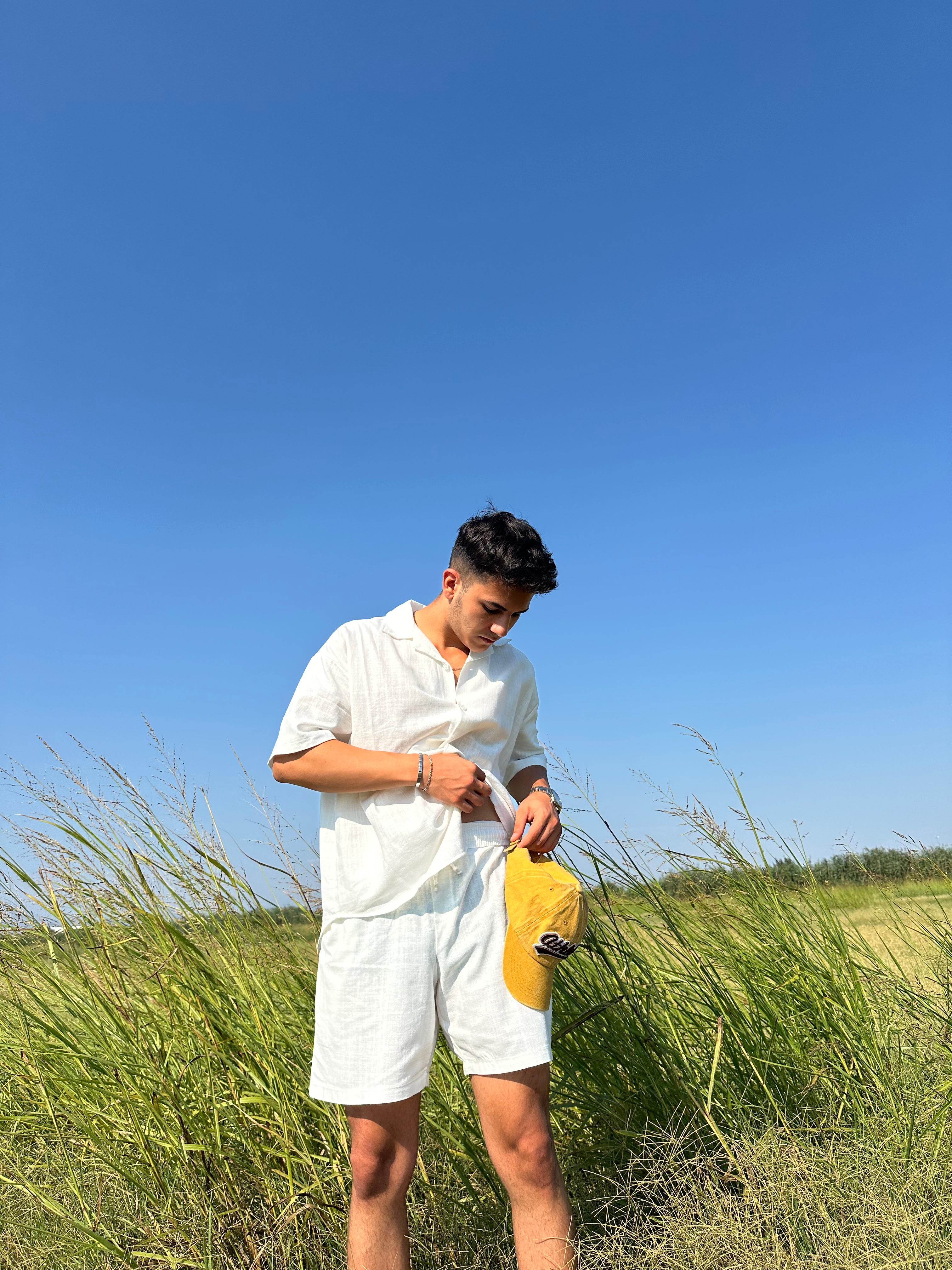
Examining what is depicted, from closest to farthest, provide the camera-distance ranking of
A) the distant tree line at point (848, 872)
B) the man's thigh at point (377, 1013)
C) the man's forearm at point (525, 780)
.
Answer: the man's thigh at point (377, 1013) < the man's forearm at point (525, 780) < the distant tree line at point (848, 872)

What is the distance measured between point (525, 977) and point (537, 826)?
34 centimetres

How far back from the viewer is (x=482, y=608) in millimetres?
2070

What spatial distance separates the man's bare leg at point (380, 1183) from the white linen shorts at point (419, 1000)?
57 millimetres

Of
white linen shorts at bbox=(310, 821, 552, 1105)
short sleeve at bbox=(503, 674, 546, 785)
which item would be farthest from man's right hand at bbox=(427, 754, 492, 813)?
short sleeve at bbox=(503, 674, 546, 785)

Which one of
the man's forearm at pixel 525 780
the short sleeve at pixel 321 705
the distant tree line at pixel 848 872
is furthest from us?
the distant tree line at pixel 848 872

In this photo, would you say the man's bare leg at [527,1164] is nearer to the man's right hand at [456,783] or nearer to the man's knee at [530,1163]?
the man's knee at [530,1163]

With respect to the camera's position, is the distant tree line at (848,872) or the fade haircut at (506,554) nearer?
the fade haircut at (506,554)

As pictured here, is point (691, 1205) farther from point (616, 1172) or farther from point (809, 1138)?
point (809, 1138)

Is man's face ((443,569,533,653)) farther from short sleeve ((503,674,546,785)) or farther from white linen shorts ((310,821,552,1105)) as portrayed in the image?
white linen shorts ((310,821,552,1105))

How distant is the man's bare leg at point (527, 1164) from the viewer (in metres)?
1.84

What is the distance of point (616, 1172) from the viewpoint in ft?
8.18

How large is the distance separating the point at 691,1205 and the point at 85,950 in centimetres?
195

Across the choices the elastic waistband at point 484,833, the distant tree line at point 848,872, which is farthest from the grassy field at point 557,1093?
the elastic waistband at point 484,833

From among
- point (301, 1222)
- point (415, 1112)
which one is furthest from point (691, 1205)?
point (301, 1222)
